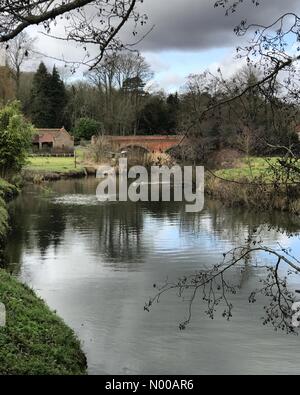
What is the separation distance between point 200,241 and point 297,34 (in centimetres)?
1182

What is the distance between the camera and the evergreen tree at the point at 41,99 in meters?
52.1

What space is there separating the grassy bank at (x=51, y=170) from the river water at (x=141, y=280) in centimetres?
1137

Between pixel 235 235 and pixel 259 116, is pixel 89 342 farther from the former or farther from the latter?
pixel 235 235

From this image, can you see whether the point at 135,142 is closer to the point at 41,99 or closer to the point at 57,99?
the point at 57,99

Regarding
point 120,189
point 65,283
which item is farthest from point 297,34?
point 120,189

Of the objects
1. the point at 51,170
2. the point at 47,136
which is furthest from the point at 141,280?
the point at 47,136

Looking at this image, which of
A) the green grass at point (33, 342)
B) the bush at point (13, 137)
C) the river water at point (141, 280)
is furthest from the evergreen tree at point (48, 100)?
the green grass at point (33, 342)

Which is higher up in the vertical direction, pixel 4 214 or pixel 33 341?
pixel 4 214

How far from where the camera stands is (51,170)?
36719mm

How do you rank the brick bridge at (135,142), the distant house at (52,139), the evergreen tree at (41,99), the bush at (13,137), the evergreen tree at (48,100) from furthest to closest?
the evergreen tree at (48,100) < the evergreen tree at (41,99) < the distant house at (52,139) < the brick bridge at (135,142) < the bush at (13,137)

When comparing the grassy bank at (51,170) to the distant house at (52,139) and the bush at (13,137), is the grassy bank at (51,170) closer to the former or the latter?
the bush at (13,137)

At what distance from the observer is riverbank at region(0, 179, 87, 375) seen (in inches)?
211

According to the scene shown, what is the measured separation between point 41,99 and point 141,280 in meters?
45.3
